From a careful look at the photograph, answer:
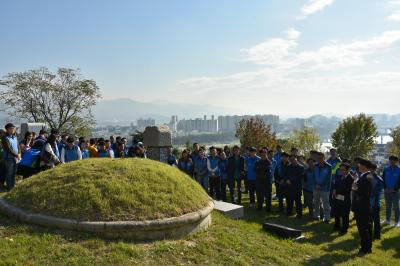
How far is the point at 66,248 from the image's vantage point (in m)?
6.10

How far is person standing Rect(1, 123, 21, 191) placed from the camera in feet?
33.0

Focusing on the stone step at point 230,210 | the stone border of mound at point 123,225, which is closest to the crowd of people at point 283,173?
the stone step at point 230,210

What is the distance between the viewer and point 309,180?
11922mm

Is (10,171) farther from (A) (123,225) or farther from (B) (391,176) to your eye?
(B) (391,176)

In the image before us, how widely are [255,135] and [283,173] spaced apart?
22518 millimetres

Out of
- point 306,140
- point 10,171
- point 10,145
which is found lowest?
point 306,140

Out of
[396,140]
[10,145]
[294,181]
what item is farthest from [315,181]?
[396,140]

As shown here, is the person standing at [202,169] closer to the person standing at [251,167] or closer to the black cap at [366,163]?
the person standing at [251,167]

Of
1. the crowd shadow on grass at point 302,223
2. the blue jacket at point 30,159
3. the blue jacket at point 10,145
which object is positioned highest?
the blue jacket at point 10,145

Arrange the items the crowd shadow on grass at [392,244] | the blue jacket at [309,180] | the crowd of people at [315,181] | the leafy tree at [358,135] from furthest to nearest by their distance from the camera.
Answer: the leafy tree at [358,135] < the blue jacket at [309,180] < the crowd shadow on grass at [392,244] < the crowd of people at [315,181]

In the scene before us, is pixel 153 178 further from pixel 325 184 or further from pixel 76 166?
Answer: pixel 325 184

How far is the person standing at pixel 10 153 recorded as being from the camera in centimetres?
1005

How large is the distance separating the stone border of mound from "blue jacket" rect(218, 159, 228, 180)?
589cm

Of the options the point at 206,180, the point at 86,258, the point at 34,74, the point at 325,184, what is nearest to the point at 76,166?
the point at 86,258
